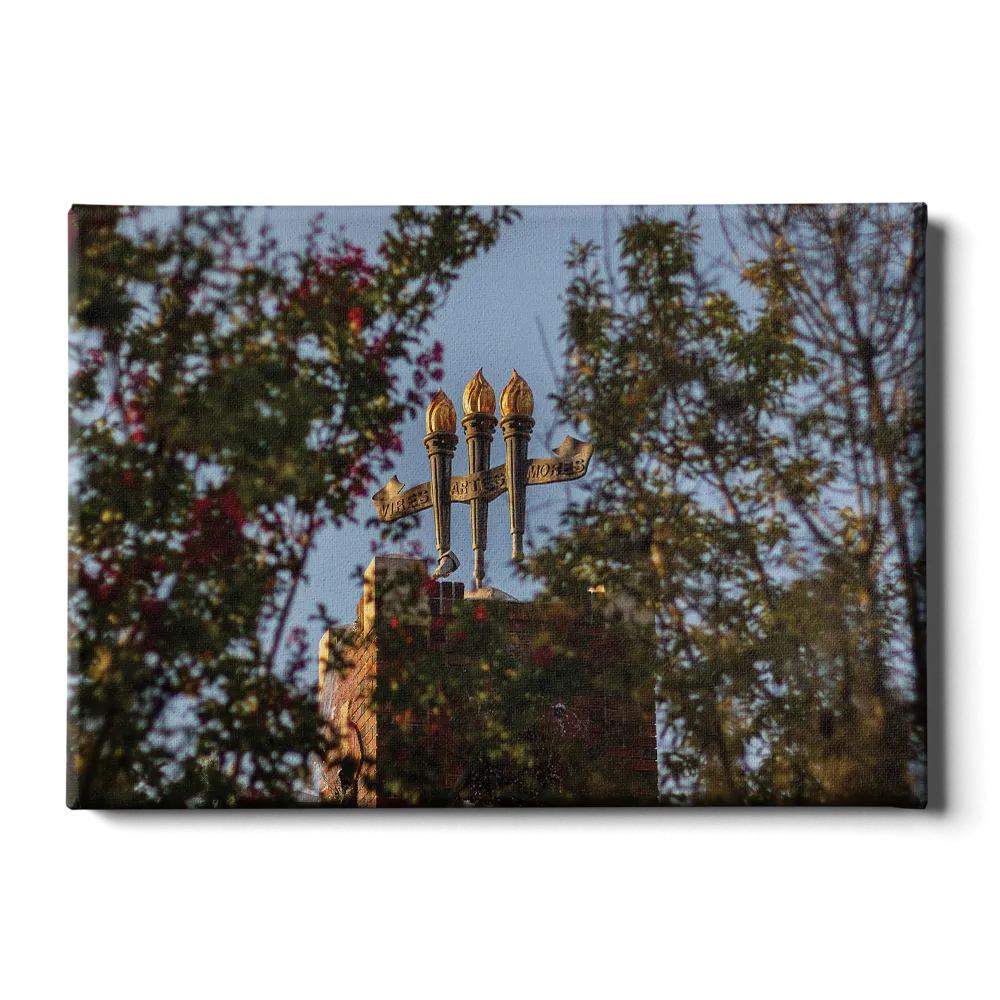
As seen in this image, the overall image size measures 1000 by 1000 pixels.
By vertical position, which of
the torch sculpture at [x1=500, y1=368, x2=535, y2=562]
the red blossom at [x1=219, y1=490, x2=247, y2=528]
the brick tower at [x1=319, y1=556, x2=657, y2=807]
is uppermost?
the torch sculpture at [x1=500, y1=368, x2=535, y2=562]

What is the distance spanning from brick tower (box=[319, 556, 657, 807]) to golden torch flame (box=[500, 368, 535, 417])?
1.87 feet

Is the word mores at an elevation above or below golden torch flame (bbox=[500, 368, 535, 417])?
below

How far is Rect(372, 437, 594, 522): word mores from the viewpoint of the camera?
13.0 feet

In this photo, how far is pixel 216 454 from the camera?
3.94 metres

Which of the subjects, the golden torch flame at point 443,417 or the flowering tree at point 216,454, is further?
the golden torch flame at point 443,417

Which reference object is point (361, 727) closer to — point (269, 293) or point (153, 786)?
point (153, 786)

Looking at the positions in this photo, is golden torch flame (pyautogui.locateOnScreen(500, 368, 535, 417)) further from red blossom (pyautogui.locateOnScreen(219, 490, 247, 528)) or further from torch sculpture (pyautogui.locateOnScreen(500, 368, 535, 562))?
red blossom (pyautogui.locateOnScreen(219, 490, 247, 528))

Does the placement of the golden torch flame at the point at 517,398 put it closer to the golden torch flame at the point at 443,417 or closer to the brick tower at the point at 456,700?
the golden torch flame at the point at 443,417

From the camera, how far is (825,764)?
152 inches

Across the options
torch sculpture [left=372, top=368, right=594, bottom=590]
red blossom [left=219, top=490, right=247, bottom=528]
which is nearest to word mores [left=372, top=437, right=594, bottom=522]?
torch sculpture [left=372, top=368, right=594, bottom=590]

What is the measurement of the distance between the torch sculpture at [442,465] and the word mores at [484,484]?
0.03 metres

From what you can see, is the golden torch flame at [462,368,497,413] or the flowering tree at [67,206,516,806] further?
the golden torch flame at [462,368,497,413]

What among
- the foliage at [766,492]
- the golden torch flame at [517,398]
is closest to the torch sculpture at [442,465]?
the golden torch flame at [517,398]

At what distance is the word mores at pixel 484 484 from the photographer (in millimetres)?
3953
